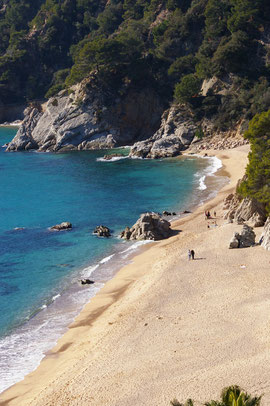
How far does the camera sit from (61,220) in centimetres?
5491

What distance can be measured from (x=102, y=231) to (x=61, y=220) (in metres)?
8.41

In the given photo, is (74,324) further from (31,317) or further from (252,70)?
(252,70)

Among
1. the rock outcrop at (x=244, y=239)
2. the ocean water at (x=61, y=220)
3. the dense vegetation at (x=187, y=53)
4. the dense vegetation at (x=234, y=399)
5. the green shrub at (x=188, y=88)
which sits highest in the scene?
the dense vegetation at (x=187, y=53)

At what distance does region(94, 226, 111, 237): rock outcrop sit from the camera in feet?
158

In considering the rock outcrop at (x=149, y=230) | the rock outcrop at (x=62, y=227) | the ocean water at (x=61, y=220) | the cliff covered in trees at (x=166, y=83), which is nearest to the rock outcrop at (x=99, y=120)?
the cliff covered in trees at (x=166, y=83)

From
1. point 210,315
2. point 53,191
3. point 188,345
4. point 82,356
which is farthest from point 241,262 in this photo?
point 53,191

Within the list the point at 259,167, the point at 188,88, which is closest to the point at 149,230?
the point at 259,167

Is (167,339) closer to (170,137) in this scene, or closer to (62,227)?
(62,227)

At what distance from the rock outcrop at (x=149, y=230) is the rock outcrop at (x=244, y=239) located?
9.53 meters

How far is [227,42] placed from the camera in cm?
10425

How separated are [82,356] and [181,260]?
14781 millimetres

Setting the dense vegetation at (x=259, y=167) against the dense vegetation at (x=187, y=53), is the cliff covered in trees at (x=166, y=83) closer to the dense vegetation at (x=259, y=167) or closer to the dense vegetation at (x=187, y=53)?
the dense vegetation at (x=187, y=53)

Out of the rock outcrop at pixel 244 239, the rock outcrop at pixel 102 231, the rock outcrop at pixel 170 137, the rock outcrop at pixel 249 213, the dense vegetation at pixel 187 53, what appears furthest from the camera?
the dense vegetation at pixel 187 53

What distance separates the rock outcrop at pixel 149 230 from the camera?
47.0 metres
